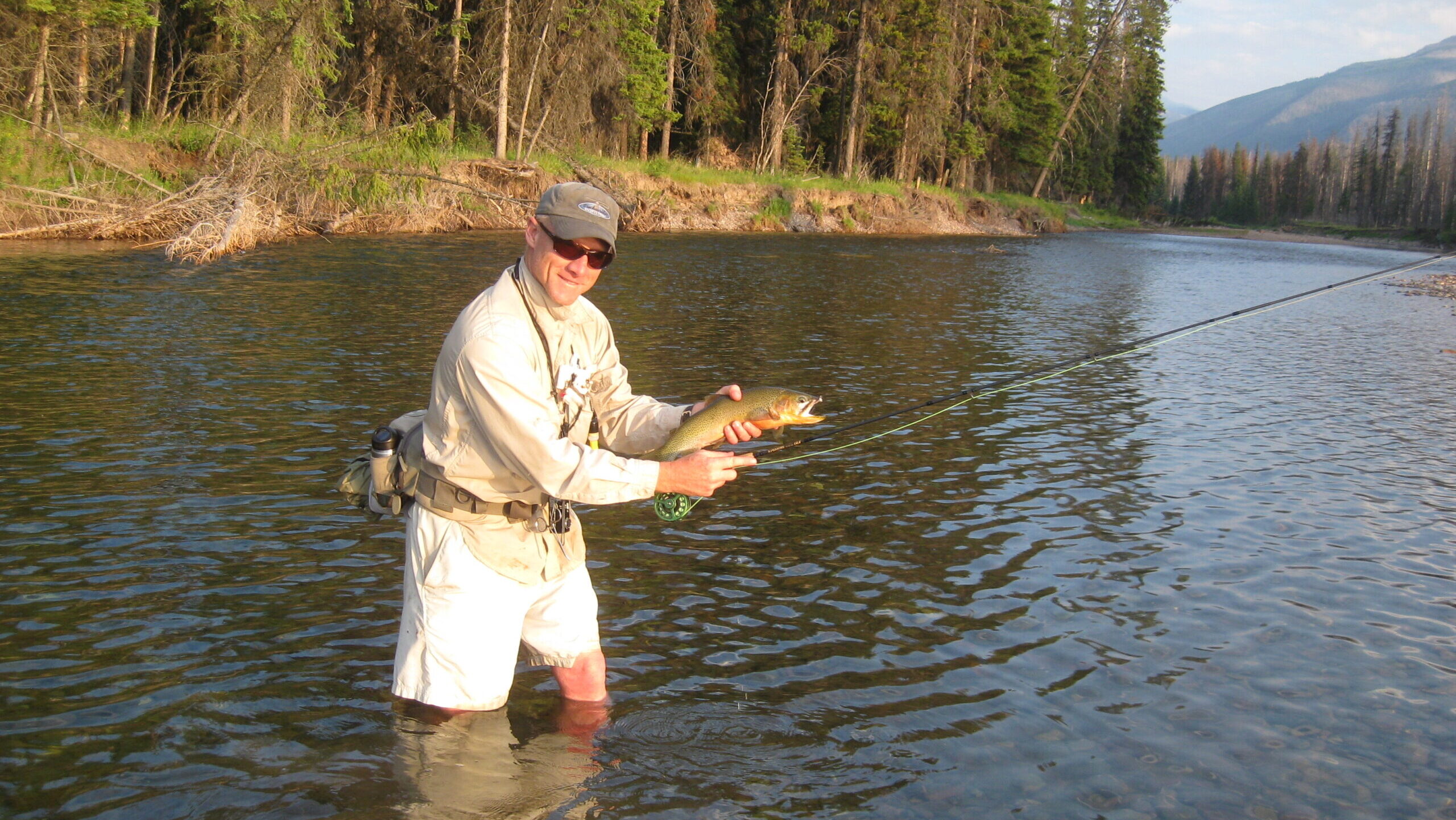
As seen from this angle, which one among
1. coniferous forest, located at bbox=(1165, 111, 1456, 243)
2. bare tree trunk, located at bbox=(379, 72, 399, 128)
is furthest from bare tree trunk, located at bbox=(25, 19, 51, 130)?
coniferous forest, located at bbox=(1165, 111, 1456, 243)

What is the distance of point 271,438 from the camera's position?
8.87 meters

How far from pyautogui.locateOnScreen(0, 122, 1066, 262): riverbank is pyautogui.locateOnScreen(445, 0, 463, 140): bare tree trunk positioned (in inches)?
36.0

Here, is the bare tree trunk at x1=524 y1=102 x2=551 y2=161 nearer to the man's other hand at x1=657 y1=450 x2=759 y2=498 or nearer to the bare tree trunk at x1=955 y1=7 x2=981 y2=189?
the bare tree trunk at x1=955 y1=7 x2=981 y2=189

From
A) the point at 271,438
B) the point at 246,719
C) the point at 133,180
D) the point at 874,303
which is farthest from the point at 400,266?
the point at 246,719

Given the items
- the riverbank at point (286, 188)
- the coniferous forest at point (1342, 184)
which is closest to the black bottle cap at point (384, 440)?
the riverbank at point (286, 188)

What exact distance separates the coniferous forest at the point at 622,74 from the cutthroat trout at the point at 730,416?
22864 mm

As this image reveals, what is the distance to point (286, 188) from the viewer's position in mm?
24281

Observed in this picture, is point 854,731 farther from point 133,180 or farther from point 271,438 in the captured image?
point 133,180

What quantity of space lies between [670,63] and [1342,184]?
11154cm

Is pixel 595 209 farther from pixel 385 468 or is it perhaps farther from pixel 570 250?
pixel 385 468

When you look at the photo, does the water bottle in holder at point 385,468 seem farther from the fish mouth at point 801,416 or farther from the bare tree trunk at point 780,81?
the bare tree trunk at point 780,81

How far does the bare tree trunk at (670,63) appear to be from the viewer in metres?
43.2

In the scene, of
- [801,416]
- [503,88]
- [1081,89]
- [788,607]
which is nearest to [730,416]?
[801,416]

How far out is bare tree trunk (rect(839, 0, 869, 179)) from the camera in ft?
162
